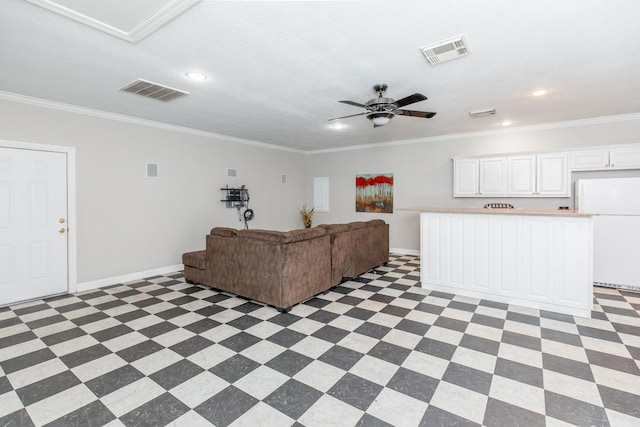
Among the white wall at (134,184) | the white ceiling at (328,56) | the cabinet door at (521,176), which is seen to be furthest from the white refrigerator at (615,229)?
the white wall at (134,184)

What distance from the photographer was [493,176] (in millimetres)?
5613

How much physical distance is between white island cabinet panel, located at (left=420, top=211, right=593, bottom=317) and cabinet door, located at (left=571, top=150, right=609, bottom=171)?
7.16ft

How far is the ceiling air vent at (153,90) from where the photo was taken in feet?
11.3

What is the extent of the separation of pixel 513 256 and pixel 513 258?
0.02 meters

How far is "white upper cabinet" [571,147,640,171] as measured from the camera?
454 centimetres

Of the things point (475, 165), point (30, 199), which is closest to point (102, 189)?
point (30, 199)

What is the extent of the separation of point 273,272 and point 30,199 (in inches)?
135

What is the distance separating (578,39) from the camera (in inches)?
99.8

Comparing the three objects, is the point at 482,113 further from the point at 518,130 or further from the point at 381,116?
the point at 381,116

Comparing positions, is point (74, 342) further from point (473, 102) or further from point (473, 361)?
point (473, 102)

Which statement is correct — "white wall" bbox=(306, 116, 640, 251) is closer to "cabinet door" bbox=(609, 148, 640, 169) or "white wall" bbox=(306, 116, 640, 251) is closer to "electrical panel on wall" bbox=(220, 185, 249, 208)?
"cabinet door" bbox=(609, 148, 640, 169)

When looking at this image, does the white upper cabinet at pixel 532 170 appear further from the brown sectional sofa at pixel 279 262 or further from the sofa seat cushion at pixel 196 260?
the sofa seat cushion at pixel 196 260

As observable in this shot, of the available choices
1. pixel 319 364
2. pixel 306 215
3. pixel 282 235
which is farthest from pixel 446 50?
pixel 306 215

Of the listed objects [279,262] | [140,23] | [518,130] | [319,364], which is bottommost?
[319,364]
